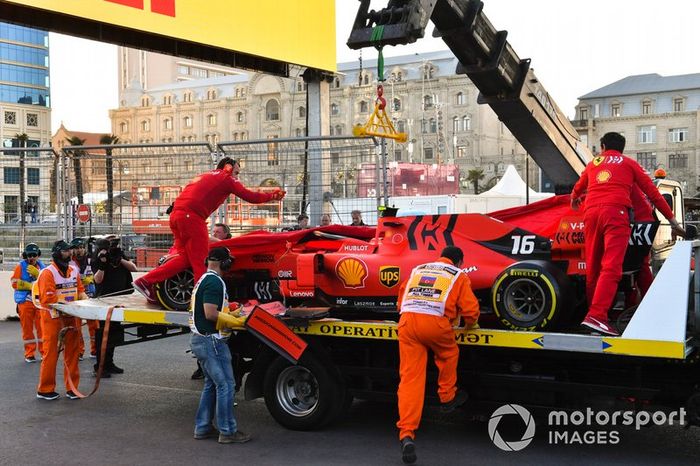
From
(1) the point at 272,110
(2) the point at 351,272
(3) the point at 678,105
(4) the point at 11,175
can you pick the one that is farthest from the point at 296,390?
(1) the point at 272,110

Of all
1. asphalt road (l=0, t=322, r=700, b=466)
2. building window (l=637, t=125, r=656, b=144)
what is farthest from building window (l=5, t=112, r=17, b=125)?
asphalt road (l=0, t=322, r=700, b=466)

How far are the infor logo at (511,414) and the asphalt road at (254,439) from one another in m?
0.06

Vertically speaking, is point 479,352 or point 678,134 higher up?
point 678,134

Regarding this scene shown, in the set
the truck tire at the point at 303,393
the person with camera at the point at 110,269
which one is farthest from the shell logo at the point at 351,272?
the person with camera at the point at 110,269

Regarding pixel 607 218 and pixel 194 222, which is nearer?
pixel 607 218

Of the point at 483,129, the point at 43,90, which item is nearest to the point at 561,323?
the point at 483,129

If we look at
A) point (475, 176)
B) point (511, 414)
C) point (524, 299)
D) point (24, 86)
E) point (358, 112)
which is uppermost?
point (24, 86)

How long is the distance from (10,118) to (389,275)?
107 m

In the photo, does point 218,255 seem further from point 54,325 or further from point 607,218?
point 607,218

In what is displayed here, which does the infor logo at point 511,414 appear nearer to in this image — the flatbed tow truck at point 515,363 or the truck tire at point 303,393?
the flatbed tow truck at point 515,363

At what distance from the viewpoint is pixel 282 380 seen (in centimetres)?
761

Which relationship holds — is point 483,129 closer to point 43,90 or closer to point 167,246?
point 43,90

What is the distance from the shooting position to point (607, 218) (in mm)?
6789

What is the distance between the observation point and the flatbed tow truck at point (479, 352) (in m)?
6.12
